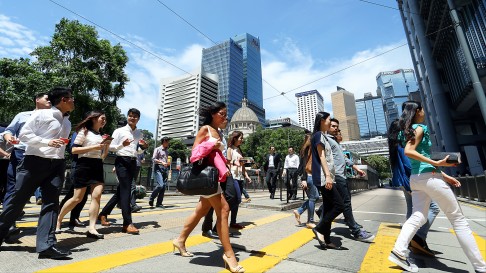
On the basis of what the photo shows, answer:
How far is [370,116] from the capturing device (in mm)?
174375

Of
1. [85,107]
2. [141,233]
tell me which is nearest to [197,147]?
[141,233]

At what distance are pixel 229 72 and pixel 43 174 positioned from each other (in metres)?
132

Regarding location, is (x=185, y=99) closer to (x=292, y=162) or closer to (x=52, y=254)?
(x=292, y=162)

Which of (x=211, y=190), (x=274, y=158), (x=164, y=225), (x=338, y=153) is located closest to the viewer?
(x=211, y=190)

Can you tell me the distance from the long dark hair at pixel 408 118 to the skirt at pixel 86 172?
4291 mm

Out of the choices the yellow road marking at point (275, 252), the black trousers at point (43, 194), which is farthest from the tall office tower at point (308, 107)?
the black trousers at point (43, 194)

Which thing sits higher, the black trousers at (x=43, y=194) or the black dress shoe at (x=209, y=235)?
the black trousers at (x=43, y=194)

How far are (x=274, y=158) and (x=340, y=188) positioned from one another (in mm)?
6478

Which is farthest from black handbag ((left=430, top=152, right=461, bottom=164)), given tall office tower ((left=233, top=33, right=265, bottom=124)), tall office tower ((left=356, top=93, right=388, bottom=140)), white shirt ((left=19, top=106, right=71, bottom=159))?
tall office tower ((left=356, top=93, right=388, bottom=140))

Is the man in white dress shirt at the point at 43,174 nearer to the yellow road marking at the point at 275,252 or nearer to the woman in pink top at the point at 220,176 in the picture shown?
the woman in pink top at the point at 220,176

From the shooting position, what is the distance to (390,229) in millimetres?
5043

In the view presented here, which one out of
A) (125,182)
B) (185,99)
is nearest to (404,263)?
(125,182)

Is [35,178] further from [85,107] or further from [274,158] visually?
[85,107]

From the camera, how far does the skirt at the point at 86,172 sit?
3832 mm
